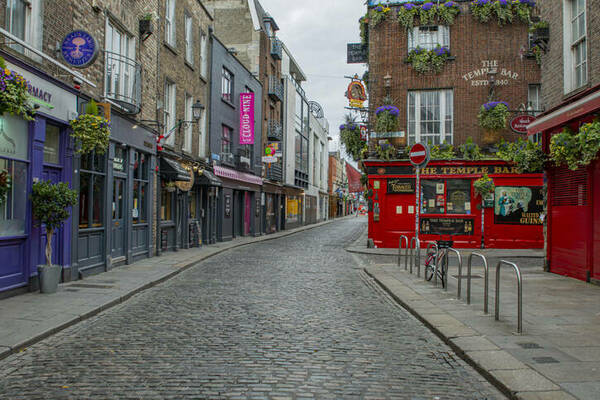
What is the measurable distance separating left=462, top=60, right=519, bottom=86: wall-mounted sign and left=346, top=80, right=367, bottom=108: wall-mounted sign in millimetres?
4476

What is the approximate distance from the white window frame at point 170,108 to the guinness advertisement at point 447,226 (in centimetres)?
1039

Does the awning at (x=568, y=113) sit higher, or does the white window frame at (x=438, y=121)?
the white window frame at (x=438, y=121)

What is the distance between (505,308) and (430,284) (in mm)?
2718

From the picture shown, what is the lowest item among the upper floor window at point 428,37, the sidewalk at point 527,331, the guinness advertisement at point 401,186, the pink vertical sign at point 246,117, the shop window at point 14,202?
the sidewalk at point 527,331

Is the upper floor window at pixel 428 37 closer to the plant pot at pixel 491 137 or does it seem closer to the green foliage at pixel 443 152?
the plant pot at pixel 491 137

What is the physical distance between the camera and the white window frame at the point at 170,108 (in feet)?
56.6

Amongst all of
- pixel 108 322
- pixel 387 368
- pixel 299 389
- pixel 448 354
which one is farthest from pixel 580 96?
pixel 108 322

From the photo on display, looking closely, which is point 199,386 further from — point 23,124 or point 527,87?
point 527,87

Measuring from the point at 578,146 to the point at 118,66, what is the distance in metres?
11.1

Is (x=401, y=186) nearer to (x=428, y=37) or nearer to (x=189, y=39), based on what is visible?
(x=428, y=37)

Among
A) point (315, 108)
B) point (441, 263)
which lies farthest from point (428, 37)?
point (315, 108)

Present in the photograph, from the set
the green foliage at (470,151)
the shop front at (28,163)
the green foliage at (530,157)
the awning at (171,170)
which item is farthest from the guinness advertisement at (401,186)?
the shop front at (28,163)

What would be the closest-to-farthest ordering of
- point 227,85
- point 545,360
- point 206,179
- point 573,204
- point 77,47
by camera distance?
point 545,360, point 77,47, point 573,204, point 206,179, point 227,85

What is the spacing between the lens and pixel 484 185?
19.1 m
